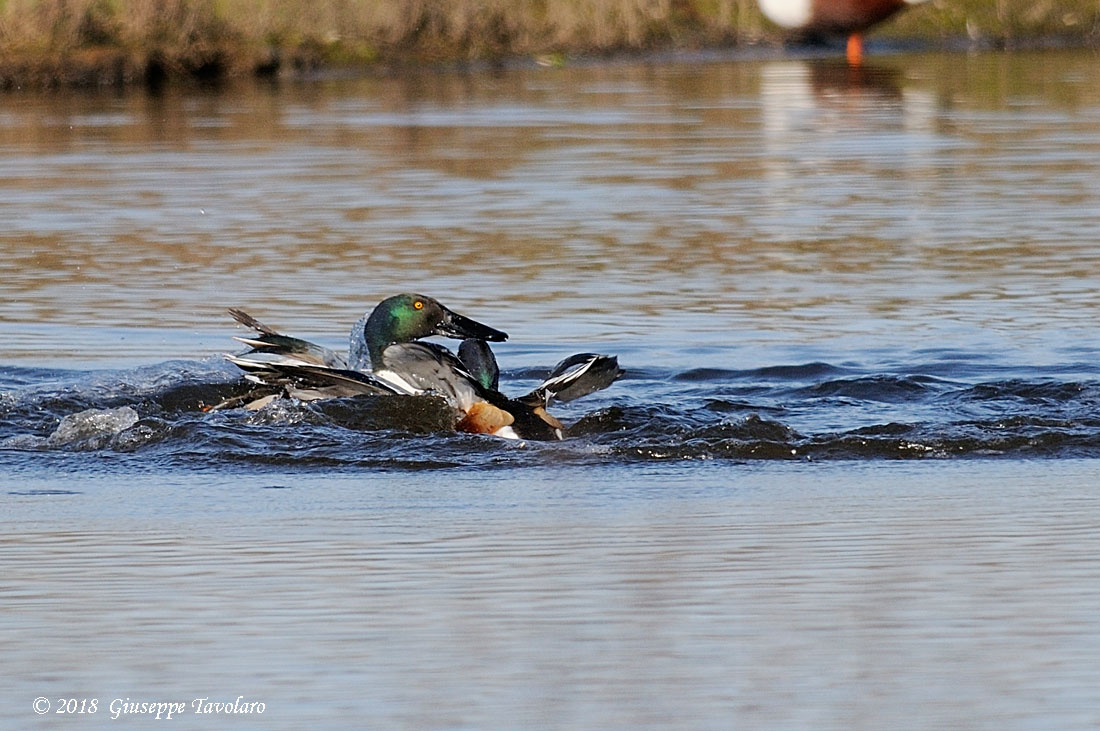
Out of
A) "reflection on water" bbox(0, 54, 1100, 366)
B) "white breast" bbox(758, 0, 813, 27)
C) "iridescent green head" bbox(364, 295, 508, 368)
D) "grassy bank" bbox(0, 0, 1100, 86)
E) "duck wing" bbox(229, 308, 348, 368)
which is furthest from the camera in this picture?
"grassy bank" bbox(0, 0, 1100, 86)

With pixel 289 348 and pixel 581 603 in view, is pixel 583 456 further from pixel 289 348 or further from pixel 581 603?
pixel 581 603

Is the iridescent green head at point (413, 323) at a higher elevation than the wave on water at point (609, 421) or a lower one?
higher

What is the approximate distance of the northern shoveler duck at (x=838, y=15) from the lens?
2739 cm

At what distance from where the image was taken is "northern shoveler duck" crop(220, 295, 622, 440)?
7.21 m

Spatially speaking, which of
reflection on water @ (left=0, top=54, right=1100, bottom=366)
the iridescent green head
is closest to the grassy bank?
reflection on water @ (left=0, top=54, right=1100, bottom=366)

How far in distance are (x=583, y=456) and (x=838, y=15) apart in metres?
21.9

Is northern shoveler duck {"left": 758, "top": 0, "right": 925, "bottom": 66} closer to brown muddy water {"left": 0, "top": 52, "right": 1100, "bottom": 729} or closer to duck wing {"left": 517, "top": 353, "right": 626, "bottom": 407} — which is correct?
brown muddy water {"left": 0, "top": 52, "right": 1100, "bottom": 729}

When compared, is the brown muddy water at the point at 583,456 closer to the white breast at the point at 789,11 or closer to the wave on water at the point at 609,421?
the wave on water at the point at 609,421

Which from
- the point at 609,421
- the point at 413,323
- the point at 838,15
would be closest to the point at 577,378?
the point at 609,421

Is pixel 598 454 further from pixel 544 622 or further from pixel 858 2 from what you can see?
pixel 858 2

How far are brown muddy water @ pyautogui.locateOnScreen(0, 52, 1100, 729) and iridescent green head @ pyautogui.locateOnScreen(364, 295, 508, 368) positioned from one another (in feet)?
1.57

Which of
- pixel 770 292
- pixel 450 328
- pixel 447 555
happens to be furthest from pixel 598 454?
pixel 770 292
